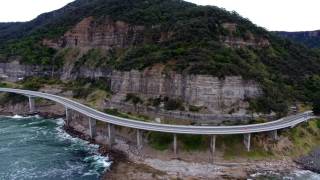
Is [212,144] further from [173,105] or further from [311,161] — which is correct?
[311,161]

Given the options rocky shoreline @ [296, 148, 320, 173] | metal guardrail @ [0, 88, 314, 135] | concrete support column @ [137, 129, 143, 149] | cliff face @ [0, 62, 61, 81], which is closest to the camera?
rocky shoreline @ [296, 148, 320, 173]

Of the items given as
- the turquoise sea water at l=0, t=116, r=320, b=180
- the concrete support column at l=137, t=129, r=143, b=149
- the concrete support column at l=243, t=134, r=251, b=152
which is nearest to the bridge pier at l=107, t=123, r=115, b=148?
the turquoise sea water at l=0, t=116, r=320, b=180

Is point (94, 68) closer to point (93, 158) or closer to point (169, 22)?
point (169, 22)

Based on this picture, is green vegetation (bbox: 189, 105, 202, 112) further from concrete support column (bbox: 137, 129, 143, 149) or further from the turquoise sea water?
the turquoise sea water

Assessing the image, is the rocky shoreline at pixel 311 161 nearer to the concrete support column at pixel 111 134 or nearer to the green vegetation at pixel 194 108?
the green vegetation at pixel 194 108

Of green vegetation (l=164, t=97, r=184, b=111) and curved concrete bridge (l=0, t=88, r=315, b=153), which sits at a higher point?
green vegetation (l=164, t=97, r=184, b=111)

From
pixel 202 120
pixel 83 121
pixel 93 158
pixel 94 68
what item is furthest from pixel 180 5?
pixel 93 158

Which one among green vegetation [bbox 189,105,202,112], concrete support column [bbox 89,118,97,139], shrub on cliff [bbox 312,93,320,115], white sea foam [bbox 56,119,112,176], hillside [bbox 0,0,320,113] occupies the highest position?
hillside [bbox 0,0,320,113]

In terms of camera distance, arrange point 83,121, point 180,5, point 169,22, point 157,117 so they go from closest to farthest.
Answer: point 157,117, point 83,121, point 169,22, point 180,5

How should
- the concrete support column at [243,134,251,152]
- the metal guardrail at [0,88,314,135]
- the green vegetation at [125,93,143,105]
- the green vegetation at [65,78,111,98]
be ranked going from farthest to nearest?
the green vegetation at [65,78,111,98], the green vegetation at [125,93,143,105], the concrete support column at [243,134,251,152], the metal guardrail at [0,88,314,135]
